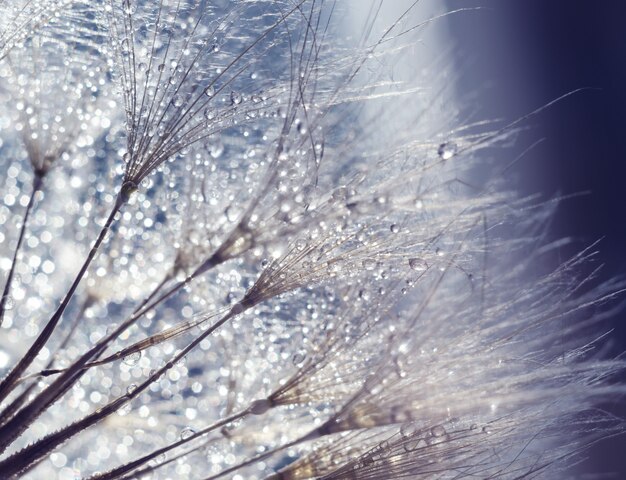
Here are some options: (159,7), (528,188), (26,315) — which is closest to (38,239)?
(26,315)

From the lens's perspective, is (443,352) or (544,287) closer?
(443,352)

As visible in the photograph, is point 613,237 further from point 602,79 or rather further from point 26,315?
point 26,315

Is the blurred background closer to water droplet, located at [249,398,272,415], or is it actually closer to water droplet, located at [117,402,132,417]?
water droplet, located at [249,398,272,415]

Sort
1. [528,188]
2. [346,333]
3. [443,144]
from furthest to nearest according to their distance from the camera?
[528,188], [443,144], [346,333]

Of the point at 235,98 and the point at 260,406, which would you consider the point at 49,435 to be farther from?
the point at 235,98

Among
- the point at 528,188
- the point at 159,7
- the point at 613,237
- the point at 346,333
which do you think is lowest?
the point at 613,237

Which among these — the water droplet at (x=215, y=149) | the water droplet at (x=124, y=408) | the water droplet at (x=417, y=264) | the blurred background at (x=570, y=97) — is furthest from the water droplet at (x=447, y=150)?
the blurred background at (x=570, y=97)

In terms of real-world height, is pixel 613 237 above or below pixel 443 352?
below

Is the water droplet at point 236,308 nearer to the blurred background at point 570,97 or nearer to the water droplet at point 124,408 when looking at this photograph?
the water droplet at point 124,408
